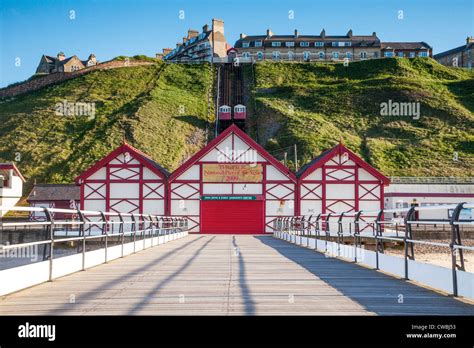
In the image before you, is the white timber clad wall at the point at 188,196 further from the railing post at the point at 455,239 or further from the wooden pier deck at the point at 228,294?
the railing post at the point at 455,239

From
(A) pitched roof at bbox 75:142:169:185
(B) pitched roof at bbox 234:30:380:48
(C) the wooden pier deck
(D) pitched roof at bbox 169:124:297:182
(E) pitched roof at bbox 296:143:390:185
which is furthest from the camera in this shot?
(B) pitched roof at bbox 234:30:380:48

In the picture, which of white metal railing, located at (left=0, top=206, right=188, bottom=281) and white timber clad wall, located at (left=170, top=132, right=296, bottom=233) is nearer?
white metal railing, located at (left=0, top=206, right=188, bottom=281)

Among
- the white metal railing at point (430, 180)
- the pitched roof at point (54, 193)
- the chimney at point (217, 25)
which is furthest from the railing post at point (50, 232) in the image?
the chimney at point (217, 25)

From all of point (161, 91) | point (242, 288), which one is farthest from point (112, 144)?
point (242, 288)

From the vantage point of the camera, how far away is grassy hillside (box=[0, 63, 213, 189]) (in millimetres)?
77688

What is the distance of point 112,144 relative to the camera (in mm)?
79688

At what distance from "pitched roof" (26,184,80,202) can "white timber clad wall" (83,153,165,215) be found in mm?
13668

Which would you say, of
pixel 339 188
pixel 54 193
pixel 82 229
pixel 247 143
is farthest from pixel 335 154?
pixel 82 229

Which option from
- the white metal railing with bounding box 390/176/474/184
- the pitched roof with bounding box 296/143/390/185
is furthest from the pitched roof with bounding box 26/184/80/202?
the white metal railing with bounding box 390/176/474/184

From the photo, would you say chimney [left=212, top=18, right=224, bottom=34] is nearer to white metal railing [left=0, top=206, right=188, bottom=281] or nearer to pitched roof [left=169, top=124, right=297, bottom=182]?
pitched roof [left=169, top=124, right=297, bottom=182]

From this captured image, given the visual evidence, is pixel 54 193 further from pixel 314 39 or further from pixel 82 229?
pixel 314 39

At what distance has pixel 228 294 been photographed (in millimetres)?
8727

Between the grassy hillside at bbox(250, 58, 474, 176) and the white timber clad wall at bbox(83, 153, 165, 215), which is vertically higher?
the grassy hillside at bbox(250, 58, 474, 176)

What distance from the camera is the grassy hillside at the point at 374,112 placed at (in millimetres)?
75919
